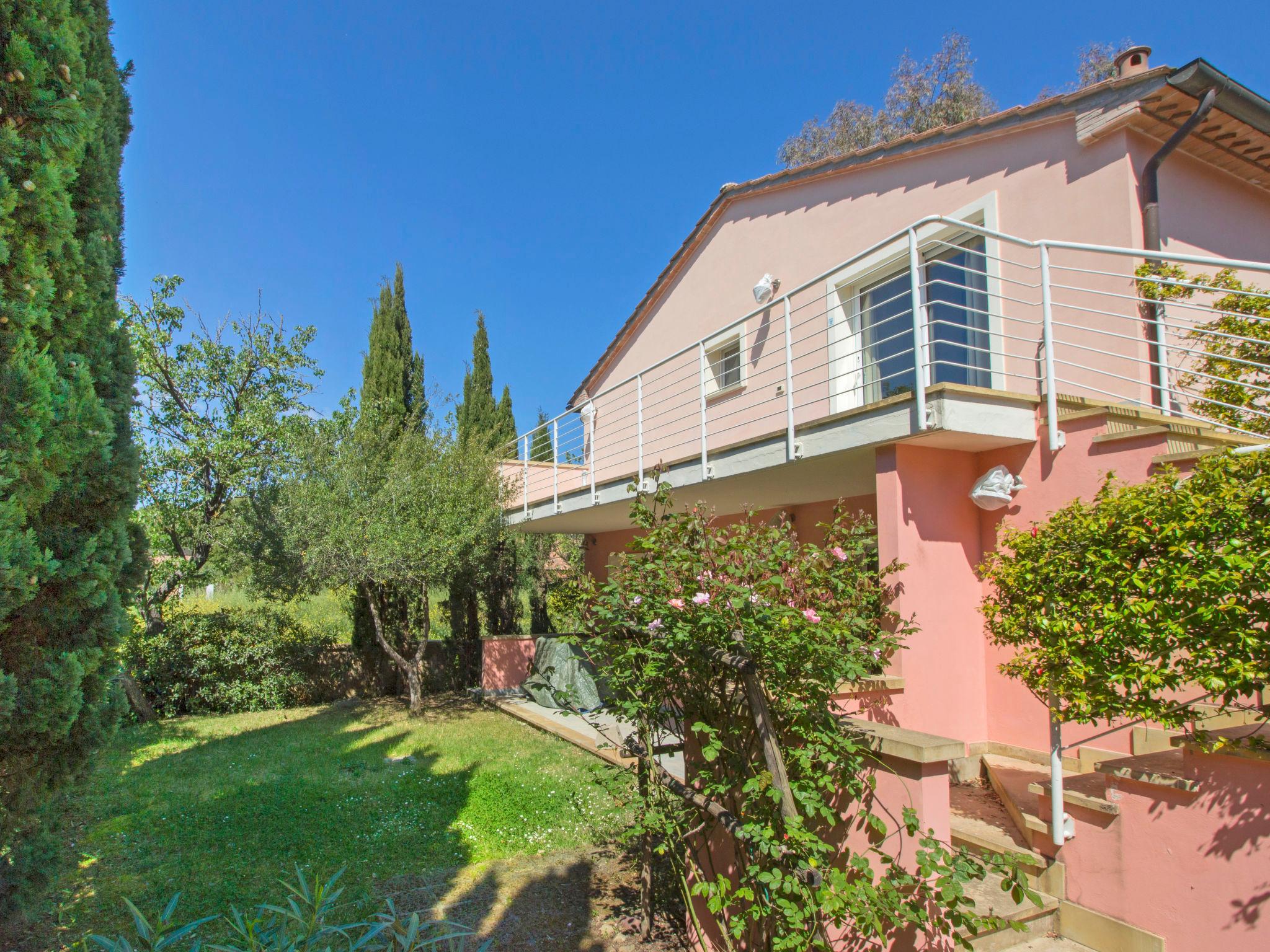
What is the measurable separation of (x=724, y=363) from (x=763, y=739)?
9.31m

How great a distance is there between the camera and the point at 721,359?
463 inches

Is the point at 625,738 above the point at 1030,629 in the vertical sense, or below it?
below

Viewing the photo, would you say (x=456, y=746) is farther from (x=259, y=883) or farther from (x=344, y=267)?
(x=344, y=267)

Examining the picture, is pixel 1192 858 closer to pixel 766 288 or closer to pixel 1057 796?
pixel 1057 796

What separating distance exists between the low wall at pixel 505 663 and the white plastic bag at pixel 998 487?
34.5 ft

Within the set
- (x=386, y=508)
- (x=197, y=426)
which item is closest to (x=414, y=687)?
(x=386, y=508)

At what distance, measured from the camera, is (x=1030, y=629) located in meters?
3.85

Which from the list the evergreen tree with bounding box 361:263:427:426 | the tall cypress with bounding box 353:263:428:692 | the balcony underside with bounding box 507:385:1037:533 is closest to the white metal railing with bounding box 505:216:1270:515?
the balcony underside with bounding box 507:385:1037:533

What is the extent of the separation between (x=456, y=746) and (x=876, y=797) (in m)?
8.08

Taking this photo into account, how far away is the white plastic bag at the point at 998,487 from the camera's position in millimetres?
5496

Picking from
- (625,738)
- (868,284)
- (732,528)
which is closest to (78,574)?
(625,738)

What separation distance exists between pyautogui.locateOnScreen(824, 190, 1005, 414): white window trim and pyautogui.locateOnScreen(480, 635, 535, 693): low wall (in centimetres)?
851

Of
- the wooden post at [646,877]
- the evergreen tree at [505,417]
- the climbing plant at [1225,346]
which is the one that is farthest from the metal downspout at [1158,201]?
the evergreen tree at [505,417]

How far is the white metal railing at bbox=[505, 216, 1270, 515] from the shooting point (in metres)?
5.35
